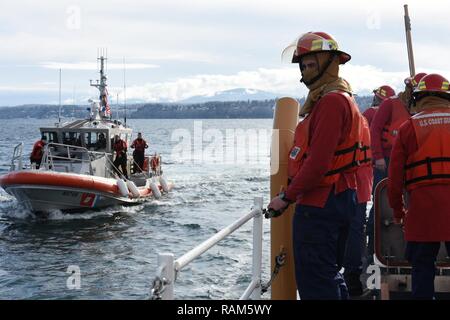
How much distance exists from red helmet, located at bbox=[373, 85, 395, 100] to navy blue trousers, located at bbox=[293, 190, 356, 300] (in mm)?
3673

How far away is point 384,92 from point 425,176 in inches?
136

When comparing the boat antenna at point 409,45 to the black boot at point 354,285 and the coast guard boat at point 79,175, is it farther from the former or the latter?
the coast guard boat at point 79,175

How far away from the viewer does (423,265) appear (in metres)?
3.44

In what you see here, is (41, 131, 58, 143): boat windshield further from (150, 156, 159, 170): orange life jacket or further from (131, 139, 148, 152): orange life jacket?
(150, 156, 159, 170): orange life jacket

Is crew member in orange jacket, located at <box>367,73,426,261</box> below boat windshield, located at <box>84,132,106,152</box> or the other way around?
the other way around

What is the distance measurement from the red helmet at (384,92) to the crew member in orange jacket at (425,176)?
313 cm

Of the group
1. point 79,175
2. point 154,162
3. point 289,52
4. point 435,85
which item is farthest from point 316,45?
point 154,162

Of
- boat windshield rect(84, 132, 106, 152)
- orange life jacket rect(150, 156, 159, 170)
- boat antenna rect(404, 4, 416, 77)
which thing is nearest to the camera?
boat antenna rect(404, 4, 416, 77)

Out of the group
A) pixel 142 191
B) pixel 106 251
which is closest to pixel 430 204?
pixel 106 251

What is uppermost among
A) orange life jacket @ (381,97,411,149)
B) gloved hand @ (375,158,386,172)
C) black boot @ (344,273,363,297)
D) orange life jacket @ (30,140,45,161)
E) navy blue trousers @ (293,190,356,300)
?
orange life jacket @ (381,97,411,149)

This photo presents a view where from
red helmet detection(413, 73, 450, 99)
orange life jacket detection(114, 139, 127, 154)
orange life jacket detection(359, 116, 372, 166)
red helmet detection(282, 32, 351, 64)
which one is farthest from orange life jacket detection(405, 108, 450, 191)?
orange life jacket detection(114, 139, 127, 154)

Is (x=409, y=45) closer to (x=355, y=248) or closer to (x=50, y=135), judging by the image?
(x=355, y=248)

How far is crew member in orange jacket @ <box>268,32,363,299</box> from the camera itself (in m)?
3.07

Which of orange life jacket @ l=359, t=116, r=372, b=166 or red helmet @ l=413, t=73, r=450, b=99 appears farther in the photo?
red helmet @ l=413, t=73, r=450, b=99
